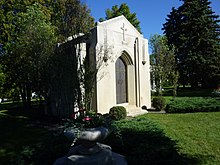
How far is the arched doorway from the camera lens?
13579 millimetres

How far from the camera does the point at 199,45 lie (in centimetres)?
3008

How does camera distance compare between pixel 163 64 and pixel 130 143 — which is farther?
pixel 163 64

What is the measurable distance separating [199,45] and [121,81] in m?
21.2

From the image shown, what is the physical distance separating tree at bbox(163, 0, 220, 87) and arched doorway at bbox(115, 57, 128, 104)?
18.2 m

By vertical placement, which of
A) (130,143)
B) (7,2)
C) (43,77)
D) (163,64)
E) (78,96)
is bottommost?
(130,143)

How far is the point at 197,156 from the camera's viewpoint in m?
5.43

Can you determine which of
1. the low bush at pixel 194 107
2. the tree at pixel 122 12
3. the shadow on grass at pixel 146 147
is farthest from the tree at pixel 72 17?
the tree at pixel 122 12

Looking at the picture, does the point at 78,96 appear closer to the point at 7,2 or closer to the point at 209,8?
the point at 7,2

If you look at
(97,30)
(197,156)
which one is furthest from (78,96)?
(197,156)

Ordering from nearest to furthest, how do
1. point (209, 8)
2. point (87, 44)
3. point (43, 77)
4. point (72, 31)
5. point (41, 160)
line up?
point (41, 160) < point (72, 31) < point (87, 44) < point (43, 77) < point (209, 8)

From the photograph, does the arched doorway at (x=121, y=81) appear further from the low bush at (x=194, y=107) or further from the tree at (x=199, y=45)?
the tree at (x=199, y=45)

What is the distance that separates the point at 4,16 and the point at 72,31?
34.8ft

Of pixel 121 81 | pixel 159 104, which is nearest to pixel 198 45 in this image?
pixel 159 104

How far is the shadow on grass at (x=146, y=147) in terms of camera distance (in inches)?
175
